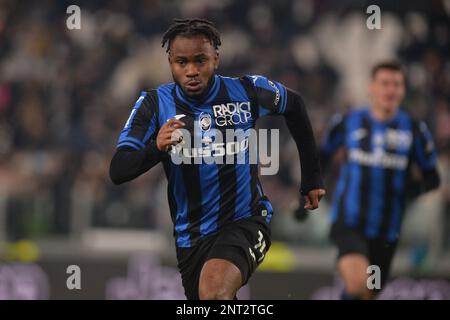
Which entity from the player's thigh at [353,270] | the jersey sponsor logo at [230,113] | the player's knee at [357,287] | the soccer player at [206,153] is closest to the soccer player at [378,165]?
the player's thigh at [353,270]

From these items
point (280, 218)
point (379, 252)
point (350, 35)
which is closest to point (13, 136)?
point (280, 218)

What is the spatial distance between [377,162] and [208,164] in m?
3.27

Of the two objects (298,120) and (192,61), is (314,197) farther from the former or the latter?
(192,61)

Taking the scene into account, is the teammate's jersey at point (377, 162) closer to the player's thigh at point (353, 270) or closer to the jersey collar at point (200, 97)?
the player's thigh at point (353, 270)

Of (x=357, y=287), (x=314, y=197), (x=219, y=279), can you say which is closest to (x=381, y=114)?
(x=357, y=287)

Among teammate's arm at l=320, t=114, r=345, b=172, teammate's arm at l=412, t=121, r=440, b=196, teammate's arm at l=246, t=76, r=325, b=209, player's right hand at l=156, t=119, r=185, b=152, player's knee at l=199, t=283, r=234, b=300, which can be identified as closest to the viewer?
player's right hand at l=156, t=119, r=185, b=152

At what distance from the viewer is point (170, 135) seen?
5.28m

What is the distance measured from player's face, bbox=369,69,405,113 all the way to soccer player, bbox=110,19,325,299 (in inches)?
112

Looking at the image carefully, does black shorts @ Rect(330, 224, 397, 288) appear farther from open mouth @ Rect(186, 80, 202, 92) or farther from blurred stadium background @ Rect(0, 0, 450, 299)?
open mouth @ Rect(186, 80, 202, 92)

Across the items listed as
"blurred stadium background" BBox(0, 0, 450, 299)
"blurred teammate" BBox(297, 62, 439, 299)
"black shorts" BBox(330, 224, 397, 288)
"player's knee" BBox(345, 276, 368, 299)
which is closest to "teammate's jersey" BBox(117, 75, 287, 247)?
"player's knee" BBox(345, 276, 368, 299)

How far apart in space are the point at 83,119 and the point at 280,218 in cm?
285

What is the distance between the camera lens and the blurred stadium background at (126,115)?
10.0 meters

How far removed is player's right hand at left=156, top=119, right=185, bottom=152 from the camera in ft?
17.3

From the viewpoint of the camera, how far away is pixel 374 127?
8922mm
